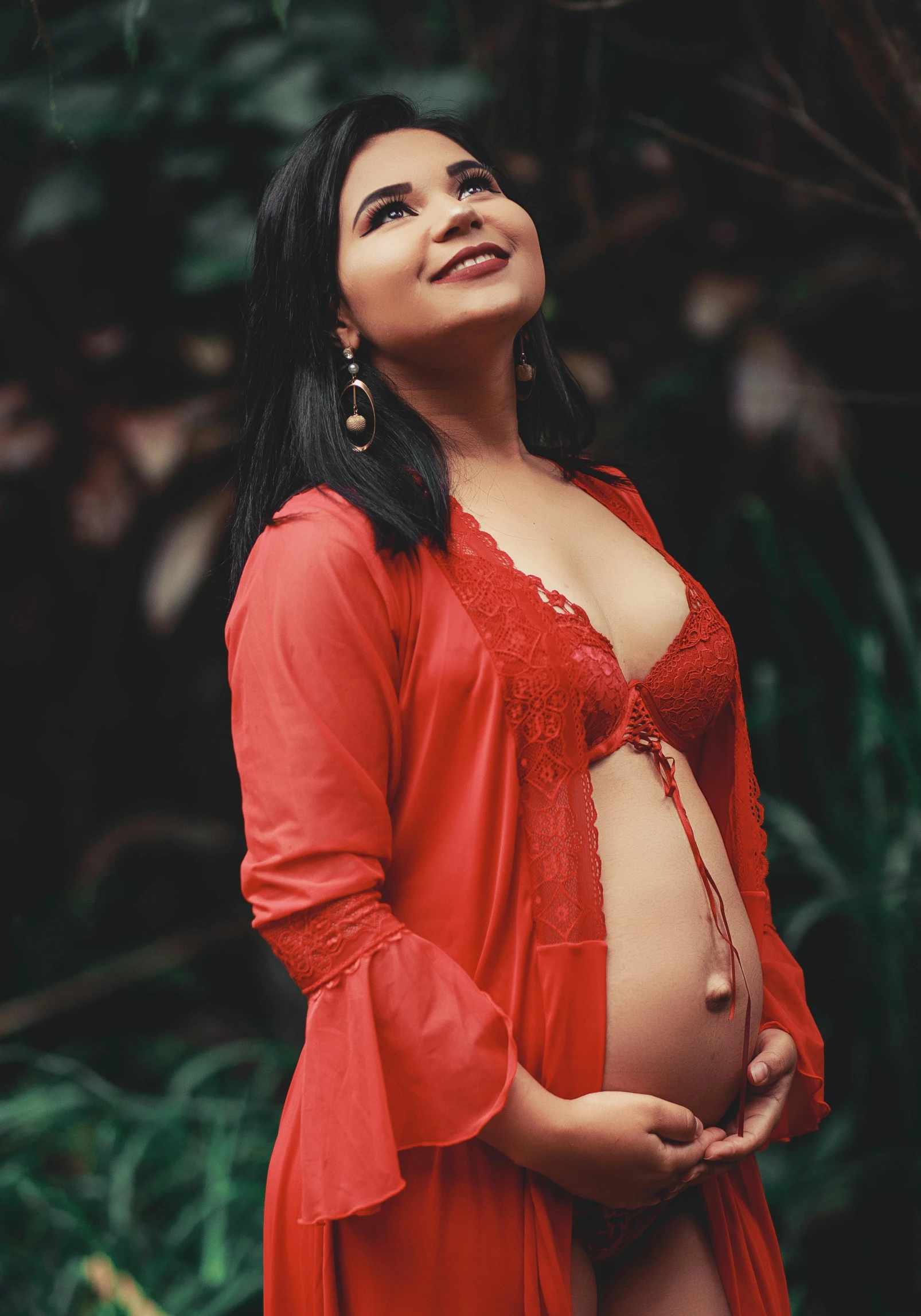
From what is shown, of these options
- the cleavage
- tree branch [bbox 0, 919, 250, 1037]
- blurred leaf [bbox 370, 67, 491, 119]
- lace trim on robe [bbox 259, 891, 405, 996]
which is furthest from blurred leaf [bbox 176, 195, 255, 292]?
lace trim on robe [bbox 259, 891, 405, 996]

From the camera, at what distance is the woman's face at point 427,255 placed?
52.4 inches

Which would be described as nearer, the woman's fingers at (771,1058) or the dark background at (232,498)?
the woman's fingers at (771,1058)

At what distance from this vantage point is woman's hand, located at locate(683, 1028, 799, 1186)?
129 cm

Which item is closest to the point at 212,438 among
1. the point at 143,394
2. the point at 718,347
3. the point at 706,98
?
the point at 143,394

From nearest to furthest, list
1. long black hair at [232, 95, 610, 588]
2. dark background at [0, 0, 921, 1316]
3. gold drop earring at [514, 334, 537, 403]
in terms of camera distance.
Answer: long black hair at [232, 95, 610, 588] < gold drop earring at [514, 334, 537, 403] < dark background at [0, 0, 921, 1316]

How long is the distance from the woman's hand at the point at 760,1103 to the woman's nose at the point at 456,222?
961mm

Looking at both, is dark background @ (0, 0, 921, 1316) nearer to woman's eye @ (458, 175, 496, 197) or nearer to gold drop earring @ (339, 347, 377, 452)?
woman's eye @ (458, 175, 496, 197)

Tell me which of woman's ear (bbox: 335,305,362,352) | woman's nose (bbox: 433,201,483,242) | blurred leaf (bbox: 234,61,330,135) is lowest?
woman's ear (bbox: 335,305,362,352)

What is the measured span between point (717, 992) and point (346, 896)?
423 mm

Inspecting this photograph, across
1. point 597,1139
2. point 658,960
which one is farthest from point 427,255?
point 597,1139

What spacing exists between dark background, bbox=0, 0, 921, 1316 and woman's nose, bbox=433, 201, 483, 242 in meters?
0.76

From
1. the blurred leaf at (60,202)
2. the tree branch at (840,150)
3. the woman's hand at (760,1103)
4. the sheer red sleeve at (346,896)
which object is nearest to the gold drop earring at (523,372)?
the sheer red sleeve at (346,896)

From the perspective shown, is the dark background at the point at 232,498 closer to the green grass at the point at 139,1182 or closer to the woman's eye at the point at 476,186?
the green grass at the point at 139,1182

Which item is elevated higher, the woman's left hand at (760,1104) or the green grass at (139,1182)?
the woman's left hand at (760,1104)
